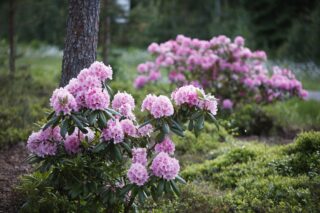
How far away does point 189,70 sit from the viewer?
27.5 feet

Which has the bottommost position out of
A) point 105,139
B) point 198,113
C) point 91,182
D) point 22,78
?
point 22,78

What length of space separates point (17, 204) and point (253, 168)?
8.38 ft

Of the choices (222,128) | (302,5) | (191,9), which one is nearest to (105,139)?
(222,128)

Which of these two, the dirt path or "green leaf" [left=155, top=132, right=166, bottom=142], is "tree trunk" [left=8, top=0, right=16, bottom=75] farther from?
"green leaf" [left=155, top=132, right=166, bottom=142]

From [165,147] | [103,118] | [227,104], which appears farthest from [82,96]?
[227,104]

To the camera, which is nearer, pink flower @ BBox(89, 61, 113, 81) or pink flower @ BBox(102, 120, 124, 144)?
pink flower @ BBox(102, 120, 124, 144)

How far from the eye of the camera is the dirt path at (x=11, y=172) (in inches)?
152

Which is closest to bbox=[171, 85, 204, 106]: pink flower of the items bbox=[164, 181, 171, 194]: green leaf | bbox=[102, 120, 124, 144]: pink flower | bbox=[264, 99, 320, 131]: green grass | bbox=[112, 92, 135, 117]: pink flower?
bbox=[112, 92, 135, 117]: pink flower

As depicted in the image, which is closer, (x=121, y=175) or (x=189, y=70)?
(x=121, y=175)

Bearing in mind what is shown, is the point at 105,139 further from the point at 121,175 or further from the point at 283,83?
the point at 283,83

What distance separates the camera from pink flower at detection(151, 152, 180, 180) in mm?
3033

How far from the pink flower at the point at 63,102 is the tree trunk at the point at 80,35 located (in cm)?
136

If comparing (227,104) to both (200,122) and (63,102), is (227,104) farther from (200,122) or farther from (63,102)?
(63,102)

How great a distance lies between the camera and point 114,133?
10.2ft
